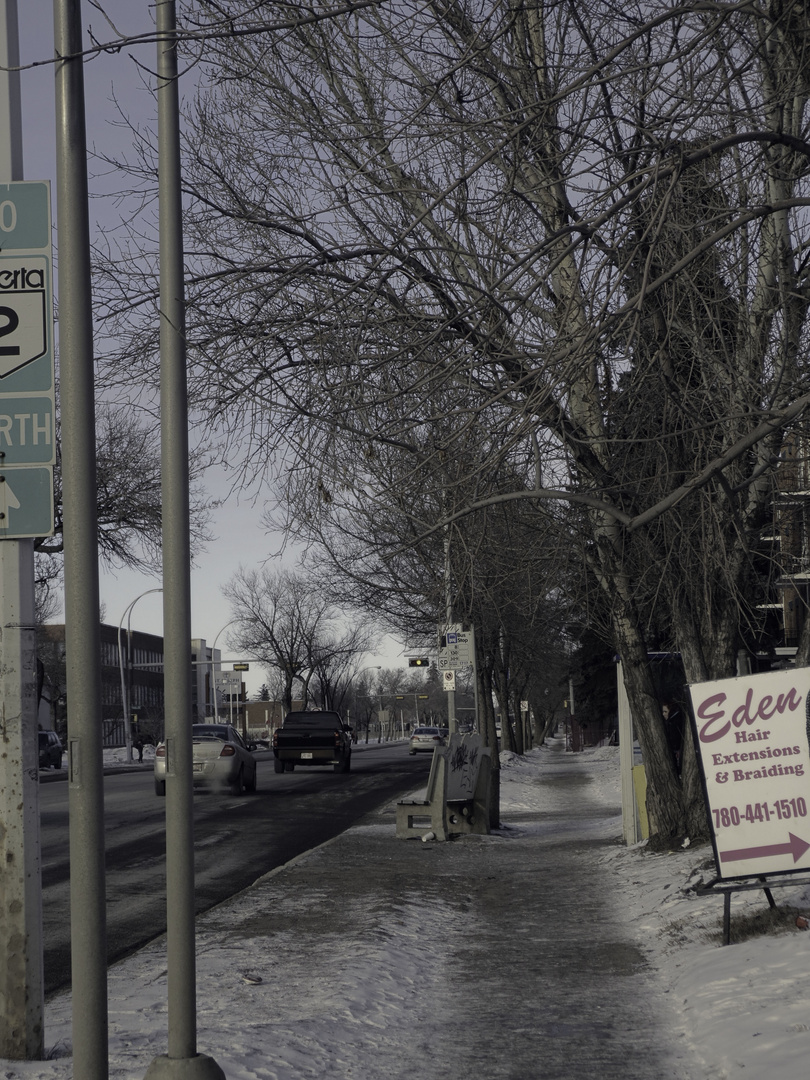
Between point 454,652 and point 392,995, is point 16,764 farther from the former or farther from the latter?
point 454,652

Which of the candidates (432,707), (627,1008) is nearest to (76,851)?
(627,1008)

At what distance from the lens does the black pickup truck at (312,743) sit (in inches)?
1414

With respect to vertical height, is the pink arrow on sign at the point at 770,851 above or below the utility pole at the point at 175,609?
below

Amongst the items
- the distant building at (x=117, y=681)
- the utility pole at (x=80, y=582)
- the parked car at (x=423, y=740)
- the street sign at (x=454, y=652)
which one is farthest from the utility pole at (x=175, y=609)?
the distant building at (x=117, y=681)

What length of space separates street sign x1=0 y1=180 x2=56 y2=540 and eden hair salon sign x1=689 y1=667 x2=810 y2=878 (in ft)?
16.1

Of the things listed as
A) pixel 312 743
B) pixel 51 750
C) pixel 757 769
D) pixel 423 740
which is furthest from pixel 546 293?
pixel 423 740

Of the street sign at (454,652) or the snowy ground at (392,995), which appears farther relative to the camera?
the street sign at (454,652)

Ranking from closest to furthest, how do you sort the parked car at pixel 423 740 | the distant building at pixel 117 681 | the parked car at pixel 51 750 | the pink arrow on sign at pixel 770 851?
the pink arrow on sign at pixel 770 851 → the parked car at pixel 51 750 → the parked car at pixel 423 740 → the distant building at pixel 117 681

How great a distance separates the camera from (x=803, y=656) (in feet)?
33.2

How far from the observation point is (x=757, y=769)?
26.4 ft

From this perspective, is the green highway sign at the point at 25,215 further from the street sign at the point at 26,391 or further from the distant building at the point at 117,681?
the distant building at the point at 117,681

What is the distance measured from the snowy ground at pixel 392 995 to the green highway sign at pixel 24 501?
2.37 meters

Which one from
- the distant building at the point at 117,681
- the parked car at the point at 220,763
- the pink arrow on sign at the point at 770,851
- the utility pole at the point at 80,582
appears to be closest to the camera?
the utility pole at the point at 80,582

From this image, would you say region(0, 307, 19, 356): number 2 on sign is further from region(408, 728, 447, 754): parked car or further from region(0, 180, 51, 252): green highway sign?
region(408, 728, 447, 754): parked car
